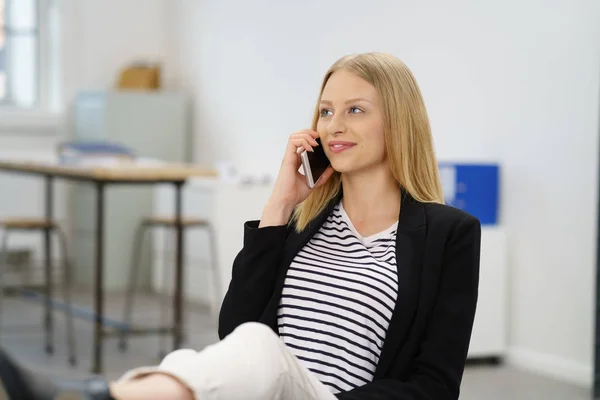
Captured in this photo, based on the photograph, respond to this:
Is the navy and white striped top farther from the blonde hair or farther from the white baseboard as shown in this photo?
the white baseboard

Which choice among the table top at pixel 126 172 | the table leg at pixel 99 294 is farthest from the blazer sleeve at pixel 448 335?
the table leg at pixel 99 294

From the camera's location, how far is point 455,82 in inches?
178

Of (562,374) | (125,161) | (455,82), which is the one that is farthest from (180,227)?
(562,374)

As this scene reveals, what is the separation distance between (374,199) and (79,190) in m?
5.79

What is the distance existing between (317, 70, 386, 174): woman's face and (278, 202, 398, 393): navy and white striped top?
14 cm

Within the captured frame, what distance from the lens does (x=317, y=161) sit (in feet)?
5.67

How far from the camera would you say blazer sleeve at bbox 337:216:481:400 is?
1.50 metres

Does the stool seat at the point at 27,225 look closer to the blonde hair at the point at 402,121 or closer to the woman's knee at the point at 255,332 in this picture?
the blonde hair at the point at 402,121

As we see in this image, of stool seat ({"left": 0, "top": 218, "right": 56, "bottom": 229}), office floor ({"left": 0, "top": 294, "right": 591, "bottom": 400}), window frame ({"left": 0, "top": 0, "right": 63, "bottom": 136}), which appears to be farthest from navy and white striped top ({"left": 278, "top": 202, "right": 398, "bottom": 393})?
window frame ({"left": 0, "top": 0, "right": 63, "bottom": 136})

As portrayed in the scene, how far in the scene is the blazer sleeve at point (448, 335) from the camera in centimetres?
150

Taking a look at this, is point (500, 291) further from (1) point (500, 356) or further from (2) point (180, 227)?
(2) point (180, 227)

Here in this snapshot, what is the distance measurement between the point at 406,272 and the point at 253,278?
26 centimetres

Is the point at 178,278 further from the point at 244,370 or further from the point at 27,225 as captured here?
the point at 244,370

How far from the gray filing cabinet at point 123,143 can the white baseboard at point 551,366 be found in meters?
3.39
